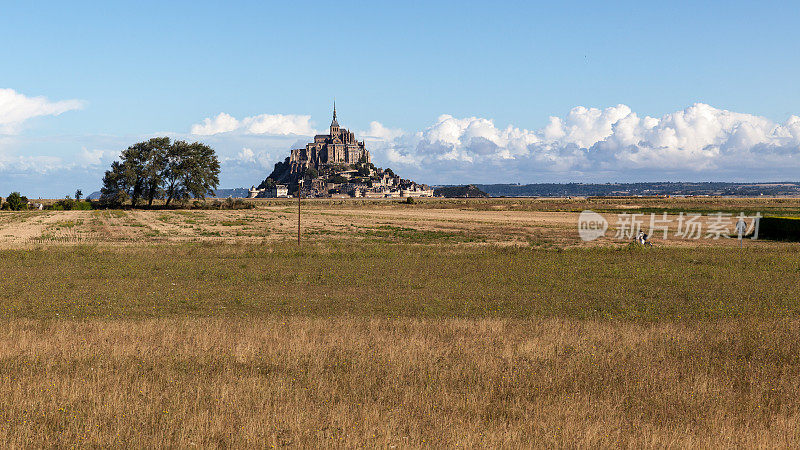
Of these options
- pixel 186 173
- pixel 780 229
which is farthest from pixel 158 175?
pixel 780 229

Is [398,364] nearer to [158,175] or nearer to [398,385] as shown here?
[398,385]

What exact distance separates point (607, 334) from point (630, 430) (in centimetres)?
508

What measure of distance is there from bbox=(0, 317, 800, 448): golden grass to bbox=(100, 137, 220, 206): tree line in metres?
102

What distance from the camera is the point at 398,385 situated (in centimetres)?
997

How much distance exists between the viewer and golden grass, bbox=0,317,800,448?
8.03m

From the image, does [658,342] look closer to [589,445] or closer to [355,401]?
[589,445]

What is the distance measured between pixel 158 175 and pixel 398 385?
110 meters

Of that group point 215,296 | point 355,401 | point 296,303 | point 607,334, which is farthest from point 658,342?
point 215,296

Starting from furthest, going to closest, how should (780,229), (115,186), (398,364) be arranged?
(115,186)
(780,229)
(398,364)

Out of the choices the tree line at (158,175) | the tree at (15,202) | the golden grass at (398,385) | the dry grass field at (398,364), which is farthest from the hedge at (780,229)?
the tree at (15,202)

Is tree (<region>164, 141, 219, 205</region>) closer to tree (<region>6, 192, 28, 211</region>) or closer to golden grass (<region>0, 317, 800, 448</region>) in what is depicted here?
tree (<region>6, 192, 28, 211</region>)

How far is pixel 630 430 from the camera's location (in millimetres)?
8250

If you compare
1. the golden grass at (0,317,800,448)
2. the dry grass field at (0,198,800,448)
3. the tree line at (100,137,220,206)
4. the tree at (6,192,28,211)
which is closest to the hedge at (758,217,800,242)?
the dry grass field at (0,198,800,448)

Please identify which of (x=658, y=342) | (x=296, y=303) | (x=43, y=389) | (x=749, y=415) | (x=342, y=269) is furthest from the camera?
(x=342, y=269)
